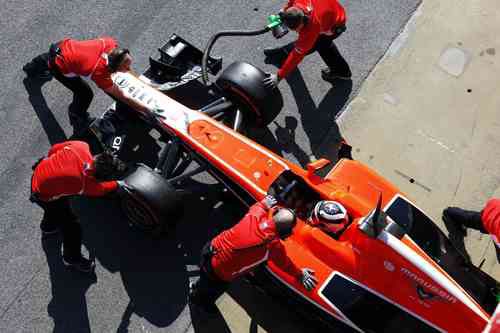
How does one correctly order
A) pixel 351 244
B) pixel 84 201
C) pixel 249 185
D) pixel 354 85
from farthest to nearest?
1. pixel 354 85
2. pixel 84 201
3. pixel 249 185
4. pixel 351 244

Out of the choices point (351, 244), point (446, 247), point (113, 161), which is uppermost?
point (446, 247)

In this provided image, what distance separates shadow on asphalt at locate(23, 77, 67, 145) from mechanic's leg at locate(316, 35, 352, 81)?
3677 millimetres

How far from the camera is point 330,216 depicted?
17.6 ft

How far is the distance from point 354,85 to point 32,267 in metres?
4.95

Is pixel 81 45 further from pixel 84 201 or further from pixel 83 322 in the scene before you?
pixel 83 322

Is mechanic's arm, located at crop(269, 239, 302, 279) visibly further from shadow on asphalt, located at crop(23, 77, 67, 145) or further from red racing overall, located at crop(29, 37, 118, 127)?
shadow on asphalt, located at crop(23, 77, 67, 145)

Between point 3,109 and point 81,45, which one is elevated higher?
point 81,45

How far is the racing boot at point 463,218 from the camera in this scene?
657 cm

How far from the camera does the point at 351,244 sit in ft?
17.7

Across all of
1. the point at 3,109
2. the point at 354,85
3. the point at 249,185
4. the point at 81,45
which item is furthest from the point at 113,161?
the point at 354,85

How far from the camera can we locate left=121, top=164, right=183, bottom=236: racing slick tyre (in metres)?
5.95

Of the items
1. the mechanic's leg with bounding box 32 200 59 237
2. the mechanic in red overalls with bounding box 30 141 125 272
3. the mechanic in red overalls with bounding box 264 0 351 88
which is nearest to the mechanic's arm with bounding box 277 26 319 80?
the mechanic in red overalls with bounding box 264 0 351 88

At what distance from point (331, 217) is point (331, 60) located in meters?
3.18

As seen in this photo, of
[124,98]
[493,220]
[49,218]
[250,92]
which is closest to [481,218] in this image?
[493,220]
